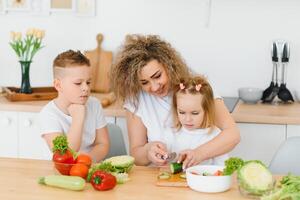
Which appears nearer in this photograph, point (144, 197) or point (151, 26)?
point (144, 197)

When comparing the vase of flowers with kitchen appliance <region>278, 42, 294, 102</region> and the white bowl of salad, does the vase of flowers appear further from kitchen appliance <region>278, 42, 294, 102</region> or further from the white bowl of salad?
the white bowl of salad

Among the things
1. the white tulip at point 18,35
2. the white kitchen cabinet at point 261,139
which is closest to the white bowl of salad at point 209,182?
the white kitchen cabinet at point 261,139

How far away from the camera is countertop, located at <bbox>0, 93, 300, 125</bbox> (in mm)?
2987

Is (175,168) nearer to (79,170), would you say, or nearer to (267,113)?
(79,170)

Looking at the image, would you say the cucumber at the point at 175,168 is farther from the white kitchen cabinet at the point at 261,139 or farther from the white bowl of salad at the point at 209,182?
the white kitchen cabinet at the point at 261,139

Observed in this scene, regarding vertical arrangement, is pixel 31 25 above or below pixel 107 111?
above

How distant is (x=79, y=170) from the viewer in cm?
199

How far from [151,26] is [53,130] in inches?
53.4

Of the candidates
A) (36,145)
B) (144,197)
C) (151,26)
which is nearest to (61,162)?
(144,197)

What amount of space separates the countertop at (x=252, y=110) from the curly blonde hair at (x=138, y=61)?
382 mm

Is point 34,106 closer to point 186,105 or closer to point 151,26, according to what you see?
point 151,26

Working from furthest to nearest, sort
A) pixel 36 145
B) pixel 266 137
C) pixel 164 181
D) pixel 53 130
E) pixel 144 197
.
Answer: pixel 36 145
pixel 266 137
pixel 53 130
pixel 164 181
pixel 144 197

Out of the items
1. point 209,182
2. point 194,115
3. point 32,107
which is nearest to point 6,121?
point 32,107

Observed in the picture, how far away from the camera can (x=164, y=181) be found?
1.99 metres
